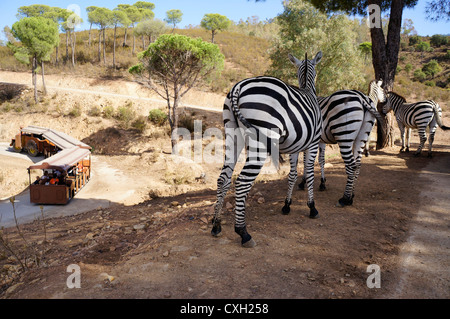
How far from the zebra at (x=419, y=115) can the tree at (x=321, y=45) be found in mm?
5424

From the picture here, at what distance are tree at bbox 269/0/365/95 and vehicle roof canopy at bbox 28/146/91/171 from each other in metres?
12.4

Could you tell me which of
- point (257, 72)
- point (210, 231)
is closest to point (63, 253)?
point (210, 231)

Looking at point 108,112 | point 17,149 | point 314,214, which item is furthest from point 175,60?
point 314,214

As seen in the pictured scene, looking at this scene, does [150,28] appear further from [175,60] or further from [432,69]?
[432,69]

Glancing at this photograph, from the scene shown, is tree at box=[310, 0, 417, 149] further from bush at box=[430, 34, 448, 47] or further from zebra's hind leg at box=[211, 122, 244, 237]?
bush at box=[430, 34, 448, 47]

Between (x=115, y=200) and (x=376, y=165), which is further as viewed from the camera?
(x=115, y=200)

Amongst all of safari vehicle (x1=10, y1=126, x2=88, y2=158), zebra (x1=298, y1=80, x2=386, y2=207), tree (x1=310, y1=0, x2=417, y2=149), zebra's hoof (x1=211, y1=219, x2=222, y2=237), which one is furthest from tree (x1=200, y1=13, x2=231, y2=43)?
zebra's hoof (x1=211, y1=219, x2=222, y2=237)

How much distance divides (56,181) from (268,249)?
1025 cm

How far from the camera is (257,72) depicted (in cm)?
→ 3559

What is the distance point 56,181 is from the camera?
37.8ft

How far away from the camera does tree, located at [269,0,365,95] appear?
1739 cm

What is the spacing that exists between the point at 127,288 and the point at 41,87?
1205 inches

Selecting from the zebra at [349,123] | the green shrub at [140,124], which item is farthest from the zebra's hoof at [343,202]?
the green shrub at [140,124]

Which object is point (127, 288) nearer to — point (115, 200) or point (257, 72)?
point (115, 200)
